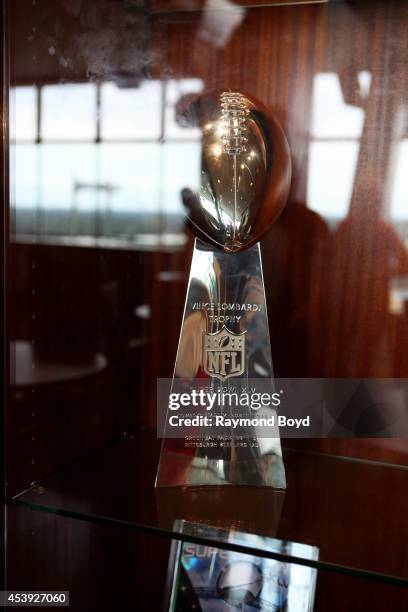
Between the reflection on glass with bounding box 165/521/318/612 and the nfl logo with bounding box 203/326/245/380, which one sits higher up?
the nfl logo with bounding box 203/326/245/380

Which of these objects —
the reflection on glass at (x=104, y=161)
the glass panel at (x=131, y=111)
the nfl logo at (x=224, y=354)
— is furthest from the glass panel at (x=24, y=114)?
the nfl logo at (x=224, y=354)

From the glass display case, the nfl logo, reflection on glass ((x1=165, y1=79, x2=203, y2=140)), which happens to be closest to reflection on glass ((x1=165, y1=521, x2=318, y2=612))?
the glass display case

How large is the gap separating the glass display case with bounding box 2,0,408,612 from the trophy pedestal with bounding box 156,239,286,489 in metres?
0.02

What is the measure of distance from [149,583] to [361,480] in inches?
13.3

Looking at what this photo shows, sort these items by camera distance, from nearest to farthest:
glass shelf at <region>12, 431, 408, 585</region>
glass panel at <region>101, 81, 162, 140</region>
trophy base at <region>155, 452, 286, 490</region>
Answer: glass shelf at <region>12, 431, 408, 585</region> < trophy base at <region>155, 452, 286, 490</region> < glass panel at <region>101, 81, 162, 140</region>

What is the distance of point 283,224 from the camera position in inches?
29.0

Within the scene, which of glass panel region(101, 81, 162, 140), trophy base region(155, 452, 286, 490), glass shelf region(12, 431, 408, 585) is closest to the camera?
glass shelf region(12, 431, 408, 585)

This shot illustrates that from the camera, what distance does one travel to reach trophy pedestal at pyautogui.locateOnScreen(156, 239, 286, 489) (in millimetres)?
626

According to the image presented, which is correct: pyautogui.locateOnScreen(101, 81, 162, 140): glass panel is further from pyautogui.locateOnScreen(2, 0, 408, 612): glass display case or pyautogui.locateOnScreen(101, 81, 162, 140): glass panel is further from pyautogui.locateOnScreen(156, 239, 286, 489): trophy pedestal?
pyautogui.locateOnScreen(156, 239, 286, 489): trophy pedestal

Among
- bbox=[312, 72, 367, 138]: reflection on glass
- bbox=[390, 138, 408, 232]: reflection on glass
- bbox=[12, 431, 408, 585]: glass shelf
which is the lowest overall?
bbox=[12, 431, 408, 585]: glass shelf

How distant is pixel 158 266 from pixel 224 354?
224mm

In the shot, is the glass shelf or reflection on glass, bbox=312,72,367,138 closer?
the glass shelf

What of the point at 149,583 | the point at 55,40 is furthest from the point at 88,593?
the point at 55,40

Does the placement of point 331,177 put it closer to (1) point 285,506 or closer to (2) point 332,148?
(2) point 332,148
